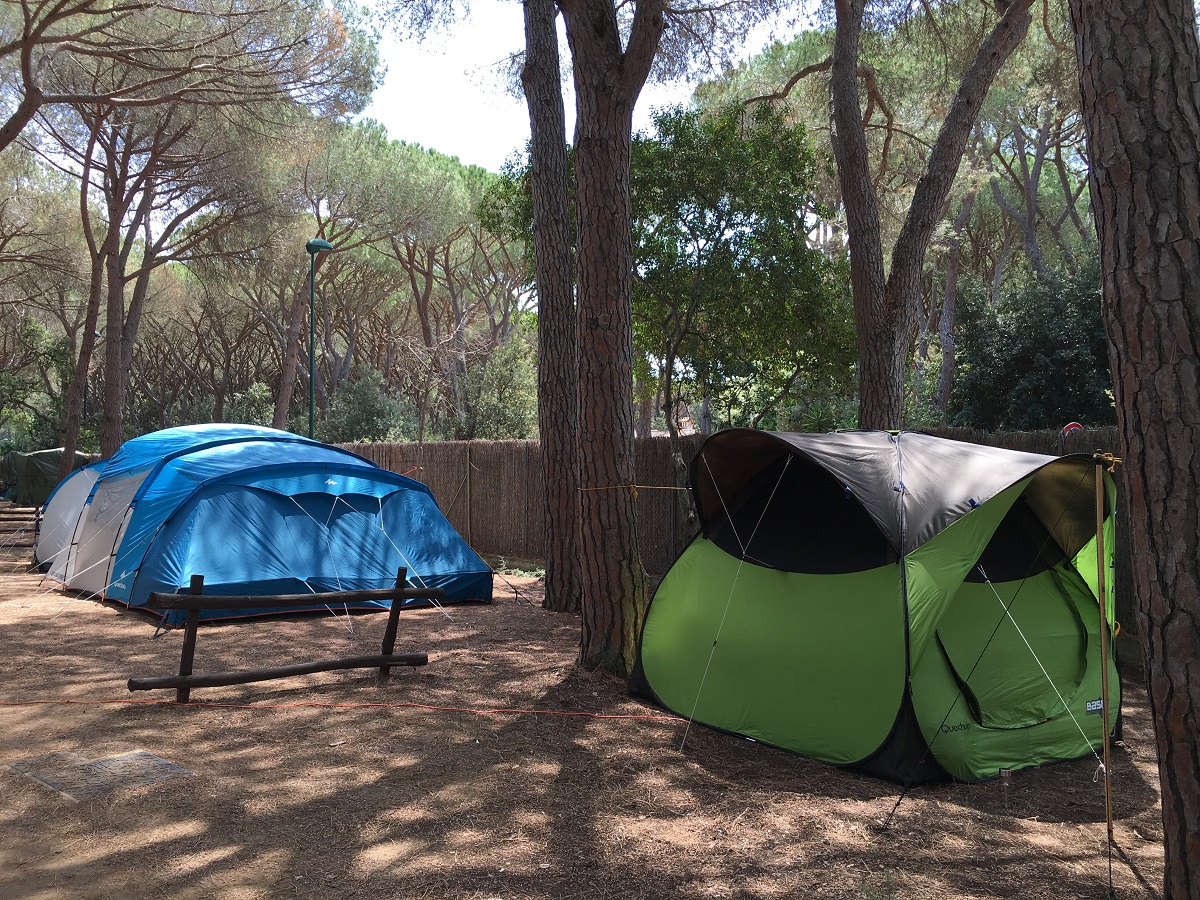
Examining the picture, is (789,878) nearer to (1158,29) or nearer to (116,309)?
(1158,29)

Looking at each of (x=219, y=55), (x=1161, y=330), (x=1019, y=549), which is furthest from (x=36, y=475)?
(x=1161, y=330)

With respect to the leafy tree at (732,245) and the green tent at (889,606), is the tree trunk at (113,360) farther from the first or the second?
the green tent at (889,606)

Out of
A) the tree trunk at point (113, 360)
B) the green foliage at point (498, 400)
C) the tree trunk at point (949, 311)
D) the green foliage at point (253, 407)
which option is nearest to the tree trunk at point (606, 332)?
the tree trunk at point (113, 360)

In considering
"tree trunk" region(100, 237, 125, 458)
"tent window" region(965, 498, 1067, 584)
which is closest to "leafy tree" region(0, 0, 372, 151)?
"tree trunk" region(100, 237, 125, 458)

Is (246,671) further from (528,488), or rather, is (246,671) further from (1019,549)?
(528,488)

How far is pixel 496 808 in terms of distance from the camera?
4.12 metres

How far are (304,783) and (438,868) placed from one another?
1.19 meters

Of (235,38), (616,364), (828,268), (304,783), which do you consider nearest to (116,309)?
(235,38)

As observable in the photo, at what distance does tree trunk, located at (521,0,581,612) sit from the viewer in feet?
30.1

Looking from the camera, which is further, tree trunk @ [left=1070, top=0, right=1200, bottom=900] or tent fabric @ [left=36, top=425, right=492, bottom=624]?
tent fabric @ [left=36, top=425, right=492, bottom=624]

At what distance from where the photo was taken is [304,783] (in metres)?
4.39

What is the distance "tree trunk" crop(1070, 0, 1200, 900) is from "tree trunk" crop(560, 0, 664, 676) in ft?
12.9

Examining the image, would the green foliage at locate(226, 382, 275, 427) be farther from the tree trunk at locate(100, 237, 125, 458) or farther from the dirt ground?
the dirt ground

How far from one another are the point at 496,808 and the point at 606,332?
335 cm
